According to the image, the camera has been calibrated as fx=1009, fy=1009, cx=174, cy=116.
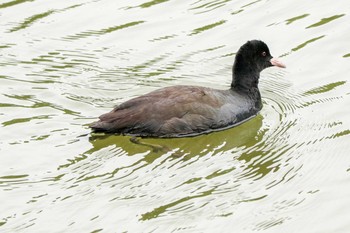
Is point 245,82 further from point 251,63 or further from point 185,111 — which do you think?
point 185,111

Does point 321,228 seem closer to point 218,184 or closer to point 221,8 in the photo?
point 218,184

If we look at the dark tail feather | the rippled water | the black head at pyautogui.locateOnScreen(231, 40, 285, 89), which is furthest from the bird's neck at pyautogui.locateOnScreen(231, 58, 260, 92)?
the dark tail feather

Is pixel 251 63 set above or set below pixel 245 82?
above

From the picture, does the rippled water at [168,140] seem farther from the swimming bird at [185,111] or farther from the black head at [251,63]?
the black head at [251,63]

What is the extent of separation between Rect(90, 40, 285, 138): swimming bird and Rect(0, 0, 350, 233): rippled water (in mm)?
126

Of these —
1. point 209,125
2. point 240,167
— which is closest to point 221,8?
point 209,125

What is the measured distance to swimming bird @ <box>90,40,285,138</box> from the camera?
32.7 ft

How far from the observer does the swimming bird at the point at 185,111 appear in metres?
9.98

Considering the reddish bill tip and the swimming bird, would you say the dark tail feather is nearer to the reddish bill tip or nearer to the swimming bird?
the swimming bird

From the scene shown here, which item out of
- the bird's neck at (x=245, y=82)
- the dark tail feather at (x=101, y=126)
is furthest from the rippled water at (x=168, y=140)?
the bird's neck at (x=245, y=82)

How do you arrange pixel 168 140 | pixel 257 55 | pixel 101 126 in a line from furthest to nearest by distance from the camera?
1. pixel 257 55
2. pixel 168 140
3. pixel 101 126

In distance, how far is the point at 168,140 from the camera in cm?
1005

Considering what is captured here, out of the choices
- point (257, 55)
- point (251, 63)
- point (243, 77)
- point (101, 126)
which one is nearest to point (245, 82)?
point (243, 77)

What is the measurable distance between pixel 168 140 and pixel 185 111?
0.35 metres
